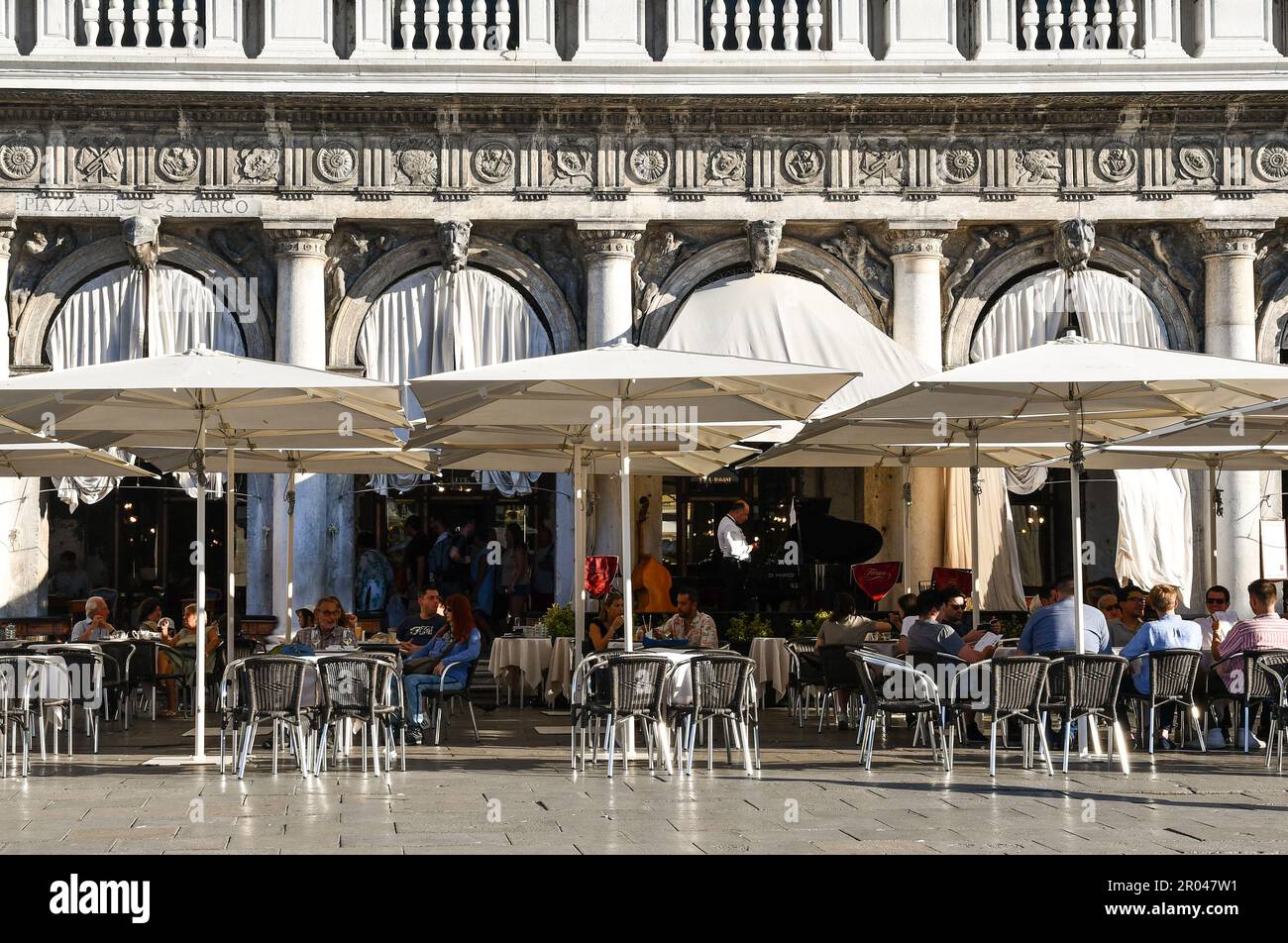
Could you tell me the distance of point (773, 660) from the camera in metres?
17.3

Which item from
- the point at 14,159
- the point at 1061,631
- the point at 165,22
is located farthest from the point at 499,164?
the point at 1061,631

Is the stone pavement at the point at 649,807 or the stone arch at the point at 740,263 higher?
the stone arch at the point at 740,263

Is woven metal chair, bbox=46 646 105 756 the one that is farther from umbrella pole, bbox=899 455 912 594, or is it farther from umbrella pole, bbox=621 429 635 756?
umbrella pole, bbox=899 455 912 594

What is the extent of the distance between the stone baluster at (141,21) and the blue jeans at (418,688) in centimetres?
991

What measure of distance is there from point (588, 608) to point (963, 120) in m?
7.09

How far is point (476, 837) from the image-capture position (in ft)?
28.8

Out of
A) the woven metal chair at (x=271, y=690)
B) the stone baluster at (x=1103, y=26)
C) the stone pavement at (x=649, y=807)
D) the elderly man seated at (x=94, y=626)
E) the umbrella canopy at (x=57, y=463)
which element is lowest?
the stone pavement at (x=649, y=807)

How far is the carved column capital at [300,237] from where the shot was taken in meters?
20.0

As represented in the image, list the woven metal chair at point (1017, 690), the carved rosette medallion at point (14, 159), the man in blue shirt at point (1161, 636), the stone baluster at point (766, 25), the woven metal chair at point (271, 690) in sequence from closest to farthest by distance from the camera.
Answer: the woven metal chair at point (271, 690), the woven metal chair at point (1017, 690), the man in blue shirt at point (1161, 636), the carved rosette medallion at point (14, 159), the stone baluster at point (766, 25)

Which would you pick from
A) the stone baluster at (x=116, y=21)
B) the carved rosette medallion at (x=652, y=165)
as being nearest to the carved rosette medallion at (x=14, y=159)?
the stone baluster at (x=116, y=21)

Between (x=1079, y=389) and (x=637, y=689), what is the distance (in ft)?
12.8

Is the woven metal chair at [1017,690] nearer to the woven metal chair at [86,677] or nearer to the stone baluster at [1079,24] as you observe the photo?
→ the woven metal chair at [86,677]
